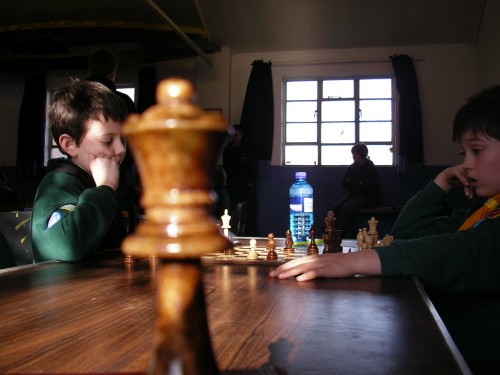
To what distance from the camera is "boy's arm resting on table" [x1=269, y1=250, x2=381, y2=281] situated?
3.21 ft

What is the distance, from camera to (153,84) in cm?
729

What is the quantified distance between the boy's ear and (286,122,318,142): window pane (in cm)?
577

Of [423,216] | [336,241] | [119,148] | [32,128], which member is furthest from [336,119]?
[119,148]

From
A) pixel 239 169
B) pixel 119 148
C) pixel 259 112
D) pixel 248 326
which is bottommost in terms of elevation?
pixel 248 326

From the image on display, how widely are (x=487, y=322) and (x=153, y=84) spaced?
22.6 ft

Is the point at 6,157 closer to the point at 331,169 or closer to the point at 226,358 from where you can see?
the point at 331,169

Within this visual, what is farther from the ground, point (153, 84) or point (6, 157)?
point (153, 84)

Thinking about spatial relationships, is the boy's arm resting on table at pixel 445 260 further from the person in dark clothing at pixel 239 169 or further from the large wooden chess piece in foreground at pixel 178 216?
the person in dark clothing at pixel 239 169

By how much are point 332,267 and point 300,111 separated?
6.33m

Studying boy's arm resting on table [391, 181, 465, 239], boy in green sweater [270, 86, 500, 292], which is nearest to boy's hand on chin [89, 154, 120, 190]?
boy in green sweater [270, 86, 500, 292]

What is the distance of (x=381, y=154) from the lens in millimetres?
6902

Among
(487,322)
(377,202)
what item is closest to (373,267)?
(487,322)

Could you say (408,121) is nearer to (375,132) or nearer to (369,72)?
(375,132)

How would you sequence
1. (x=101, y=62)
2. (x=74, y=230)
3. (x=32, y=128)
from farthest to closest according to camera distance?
1. (x=32, y=128)
2. (x=101, y=62)
3. (x=74, y=230)
